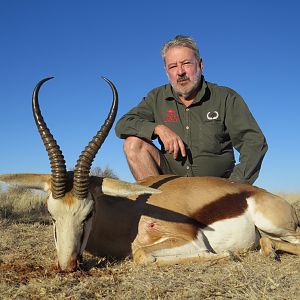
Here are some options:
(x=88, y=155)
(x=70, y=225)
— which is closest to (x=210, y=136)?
(x=88, y=155)

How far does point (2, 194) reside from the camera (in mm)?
14617

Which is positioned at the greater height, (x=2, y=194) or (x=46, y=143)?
(x=46, y=143)

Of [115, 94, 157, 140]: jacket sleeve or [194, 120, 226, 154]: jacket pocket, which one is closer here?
[115, 94, 157, 140]: jacket sleeve

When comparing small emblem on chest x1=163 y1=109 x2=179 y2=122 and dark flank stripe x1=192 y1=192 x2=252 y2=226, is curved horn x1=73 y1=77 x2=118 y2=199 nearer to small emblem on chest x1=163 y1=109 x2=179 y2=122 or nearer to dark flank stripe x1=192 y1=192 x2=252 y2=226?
dark flank stripe x1=192 y1=192 x2=252 y2=226

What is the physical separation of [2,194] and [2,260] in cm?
1069

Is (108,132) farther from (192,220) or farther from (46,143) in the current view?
(192,220)

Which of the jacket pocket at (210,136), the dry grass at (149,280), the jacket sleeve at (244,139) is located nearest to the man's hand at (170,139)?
the jacket pocket at (210,136)

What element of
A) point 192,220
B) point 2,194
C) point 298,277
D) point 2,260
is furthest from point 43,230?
point 2,194

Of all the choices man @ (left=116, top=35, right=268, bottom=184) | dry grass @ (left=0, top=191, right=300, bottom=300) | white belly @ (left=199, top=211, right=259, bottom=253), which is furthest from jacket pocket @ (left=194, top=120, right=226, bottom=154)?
dry grass @ (left=0, top=191, right=300, bottom=300)

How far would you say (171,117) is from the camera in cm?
631

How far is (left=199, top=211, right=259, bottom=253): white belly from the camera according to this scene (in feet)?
15.2

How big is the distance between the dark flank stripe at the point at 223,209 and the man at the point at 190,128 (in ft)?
2.46

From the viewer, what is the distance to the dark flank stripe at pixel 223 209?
15.3 feet

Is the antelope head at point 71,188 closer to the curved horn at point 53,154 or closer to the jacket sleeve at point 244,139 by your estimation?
the curved horn at point 53,154
